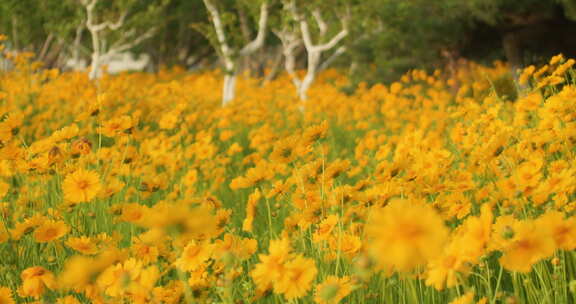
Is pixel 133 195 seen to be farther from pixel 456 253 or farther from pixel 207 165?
pixel 456 253

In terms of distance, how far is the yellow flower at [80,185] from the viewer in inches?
60.7

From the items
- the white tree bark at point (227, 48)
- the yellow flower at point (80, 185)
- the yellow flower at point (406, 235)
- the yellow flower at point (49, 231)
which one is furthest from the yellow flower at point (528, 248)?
the white tree bark at point (227, 48)

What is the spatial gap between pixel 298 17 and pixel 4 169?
5.71m

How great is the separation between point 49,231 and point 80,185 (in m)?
0.23

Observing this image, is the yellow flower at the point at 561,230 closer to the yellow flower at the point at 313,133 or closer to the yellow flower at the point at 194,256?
the yellow flower at the point at 194,256

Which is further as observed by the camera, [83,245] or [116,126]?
[116,126]

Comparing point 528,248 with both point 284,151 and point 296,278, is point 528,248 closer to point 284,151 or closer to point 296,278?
point 296,278

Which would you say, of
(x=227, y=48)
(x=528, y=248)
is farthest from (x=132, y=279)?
(x=227, y=48)

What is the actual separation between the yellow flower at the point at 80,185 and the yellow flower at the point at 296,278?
0.79 metres

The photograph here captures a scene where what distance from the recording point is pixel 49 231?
1357 millimetres

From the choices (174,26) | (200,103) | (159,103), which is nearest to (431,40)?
(200,103)

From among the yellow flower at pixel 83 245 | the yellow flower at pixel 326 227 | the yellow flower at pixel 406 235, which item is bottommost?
the yellow flower at pixel 83 245

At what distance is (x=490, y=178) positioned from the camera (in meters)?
2.05

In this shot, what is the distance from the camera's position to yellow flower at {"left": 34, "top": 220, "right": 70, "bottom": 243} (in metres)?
1.32
